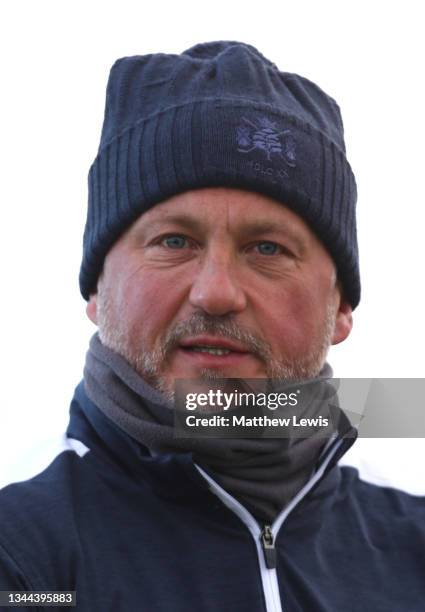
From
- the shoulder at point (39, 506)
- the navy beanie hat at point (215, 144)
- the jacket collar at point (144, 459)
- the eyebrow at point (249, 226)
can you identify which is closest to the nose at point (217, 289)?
the eyebrow at point (249, 226)

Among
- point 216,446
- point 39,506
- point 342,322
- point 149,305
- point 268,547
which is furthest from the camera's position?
point 342,322

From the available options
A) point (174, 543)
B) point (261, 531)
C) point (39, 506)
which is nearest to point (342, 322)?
point (261, 531)

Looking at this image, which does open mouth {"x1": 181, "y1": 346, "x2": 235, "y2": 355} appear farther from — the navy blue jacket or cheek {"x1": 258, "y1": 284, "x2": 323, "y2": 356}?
the navy blue jacket

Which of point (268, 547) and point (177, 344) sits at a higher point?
point (177, 344)

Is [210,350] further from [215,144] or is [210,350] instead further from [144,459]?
[215,144]

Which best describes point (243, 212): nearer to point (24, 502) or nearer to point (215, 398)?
point (215, 398)

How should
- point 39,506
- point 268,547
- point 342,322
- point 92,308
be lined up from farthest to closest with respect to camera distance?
point 342,322
point 92,308
point 268,547
point 39,506

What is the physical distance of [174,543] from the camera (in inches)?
92.8

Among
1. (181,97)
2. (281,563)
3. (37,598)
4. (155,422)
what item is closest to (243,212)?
(181,97)

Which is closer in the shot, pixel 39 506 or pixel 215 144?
pixel 39 506

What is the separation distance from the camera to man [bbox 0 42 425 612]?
2291 millimetres

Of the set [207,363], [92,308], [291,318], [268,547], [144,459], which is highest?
[92,308]

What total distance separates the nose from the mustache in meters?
0.03

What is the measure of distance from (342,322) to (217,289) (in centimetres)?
91
